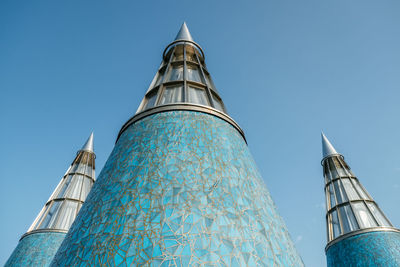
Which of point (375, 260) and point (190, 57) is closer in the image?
point (190, 57)

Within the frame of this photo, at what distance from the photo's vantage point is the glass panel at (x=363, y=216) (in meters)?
13.8

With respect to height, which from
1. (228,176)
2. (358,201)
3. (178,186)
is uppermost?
(358,201)

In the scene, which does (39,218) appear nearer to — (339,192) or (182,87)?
(182,87)

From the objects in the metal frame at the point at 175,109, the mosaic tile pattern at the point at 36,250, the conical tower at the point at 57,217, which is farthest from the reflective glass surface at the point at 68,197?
the metal frame at the point at 175,109

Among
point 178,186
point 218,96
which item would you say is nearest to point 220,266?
point 178,186

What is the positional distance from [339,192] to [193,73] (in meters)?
10.0

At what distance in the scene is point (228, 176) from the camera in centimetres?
617

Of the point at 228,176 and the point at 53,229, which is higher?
the point at 53,229

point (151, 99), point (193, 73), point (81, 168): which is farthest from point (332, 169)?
point (81, 168)

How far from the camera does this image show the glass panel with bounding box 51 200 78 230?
44.9ft

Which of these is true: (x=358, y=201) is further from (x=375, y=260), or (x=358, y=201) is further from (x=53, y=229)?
(x=53, y=229)

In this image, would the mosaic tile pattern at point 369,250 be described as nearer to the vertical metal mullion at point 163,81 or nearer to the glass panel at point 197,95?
the glass panel at point 197,95

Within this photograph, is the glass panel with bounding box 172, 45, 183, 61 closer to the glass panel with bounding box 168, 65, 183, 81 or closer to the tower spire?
the tower spire

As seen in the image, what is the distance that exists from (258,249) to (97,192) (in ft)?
10.1
